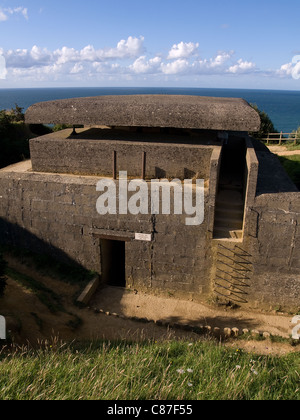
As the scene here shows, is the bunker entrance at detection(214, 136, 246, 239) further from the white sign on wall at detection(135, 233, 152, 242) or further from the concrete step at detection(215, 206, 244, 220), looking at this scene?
the white sign on wall at detection(135, 233, 152, 242)

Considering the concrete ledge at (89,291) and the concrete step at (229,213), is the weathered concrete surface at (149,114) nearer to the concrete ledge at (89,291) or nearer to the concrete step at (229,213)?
the concrete step at (229,213)

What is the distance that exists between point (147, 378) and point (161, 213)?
5107 millimetres

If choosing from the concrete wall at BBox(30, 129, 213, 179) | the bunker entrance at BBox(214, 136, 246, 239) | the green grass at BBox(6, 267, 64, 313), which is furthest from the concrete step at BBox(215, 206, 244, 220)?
the green grass at BBox(6, 267, 64, 313)

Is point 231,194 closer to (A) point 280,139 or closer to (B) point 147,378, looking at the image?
(B) point 147,378

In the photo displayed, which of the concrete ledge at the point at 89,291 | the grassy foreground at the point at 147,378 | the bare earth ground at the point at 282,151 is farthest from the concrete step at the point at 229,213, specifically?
the bare earth ground at the point at 282,151

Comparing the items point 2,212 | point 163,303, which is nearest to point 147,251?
point 163,303

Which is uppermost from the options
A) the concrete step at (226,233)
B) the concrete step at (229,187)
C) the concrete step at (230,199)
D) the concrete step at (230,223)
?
the concrete step at (229,187)

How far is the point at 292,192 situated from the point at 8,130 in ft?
49.1

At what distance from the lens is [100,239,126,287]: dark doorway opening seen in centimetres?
963

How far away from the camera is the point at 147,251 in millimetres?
8914

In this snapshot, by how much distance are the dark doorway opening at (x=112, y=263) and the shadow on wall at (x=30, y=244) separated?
2.07 feet

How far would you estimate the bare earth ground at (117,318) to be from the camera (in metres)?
7.00

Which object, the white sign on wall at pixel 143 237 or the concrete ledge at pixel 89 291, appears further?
the white sign on wall at pixel 143 237
